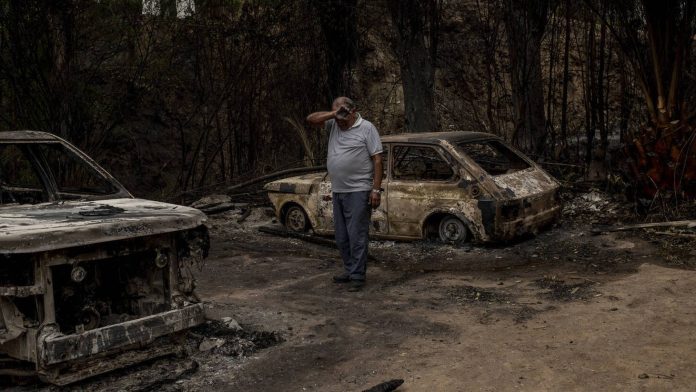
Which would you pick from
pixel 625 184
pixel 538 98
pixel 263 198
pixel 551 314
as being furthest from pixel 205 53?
pixel 551 314

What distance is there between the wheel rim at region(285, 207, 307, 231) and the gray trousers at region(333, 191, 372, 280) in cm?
306

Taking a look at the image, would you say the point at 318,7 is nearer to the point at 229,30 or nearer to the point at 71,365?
the point at 229,30

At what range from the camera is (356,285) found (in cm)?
798

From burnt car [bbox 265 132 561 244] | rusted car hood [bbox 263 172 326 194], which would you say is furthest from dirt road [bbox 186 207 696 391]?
rusted car hood [bbox 263 172 326 194]

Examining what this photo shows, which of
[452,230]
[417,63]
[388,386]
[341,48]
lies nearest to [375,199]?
[452,230]

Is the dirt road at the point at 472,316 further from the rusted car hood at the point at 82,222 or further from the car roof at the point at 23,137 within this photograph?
the car roof at the point at 23,137

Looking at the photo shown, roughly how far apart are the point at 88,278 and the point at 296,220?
5.94m

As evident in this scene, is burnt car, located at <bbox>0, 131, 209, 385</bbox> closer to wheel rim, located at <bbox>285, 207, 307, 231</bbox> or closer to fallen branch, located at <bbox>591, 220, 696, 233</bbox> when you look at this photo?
wheel rim, located at <bbox>285, 207, 307, 231</bbox>

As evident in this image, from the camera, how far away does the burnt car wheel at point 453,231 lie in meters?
9.63

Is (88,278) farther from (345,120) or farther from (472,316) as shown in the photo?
(345,120)

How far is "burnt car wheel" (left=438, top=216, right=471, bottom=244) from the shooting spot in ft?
31.6

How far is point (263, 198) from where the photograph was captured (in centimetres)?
1384

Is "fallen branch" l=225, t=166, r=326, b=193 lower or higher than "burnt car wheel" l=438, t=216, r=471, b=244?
higher

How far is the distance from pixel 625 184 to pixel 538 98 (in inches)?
146
